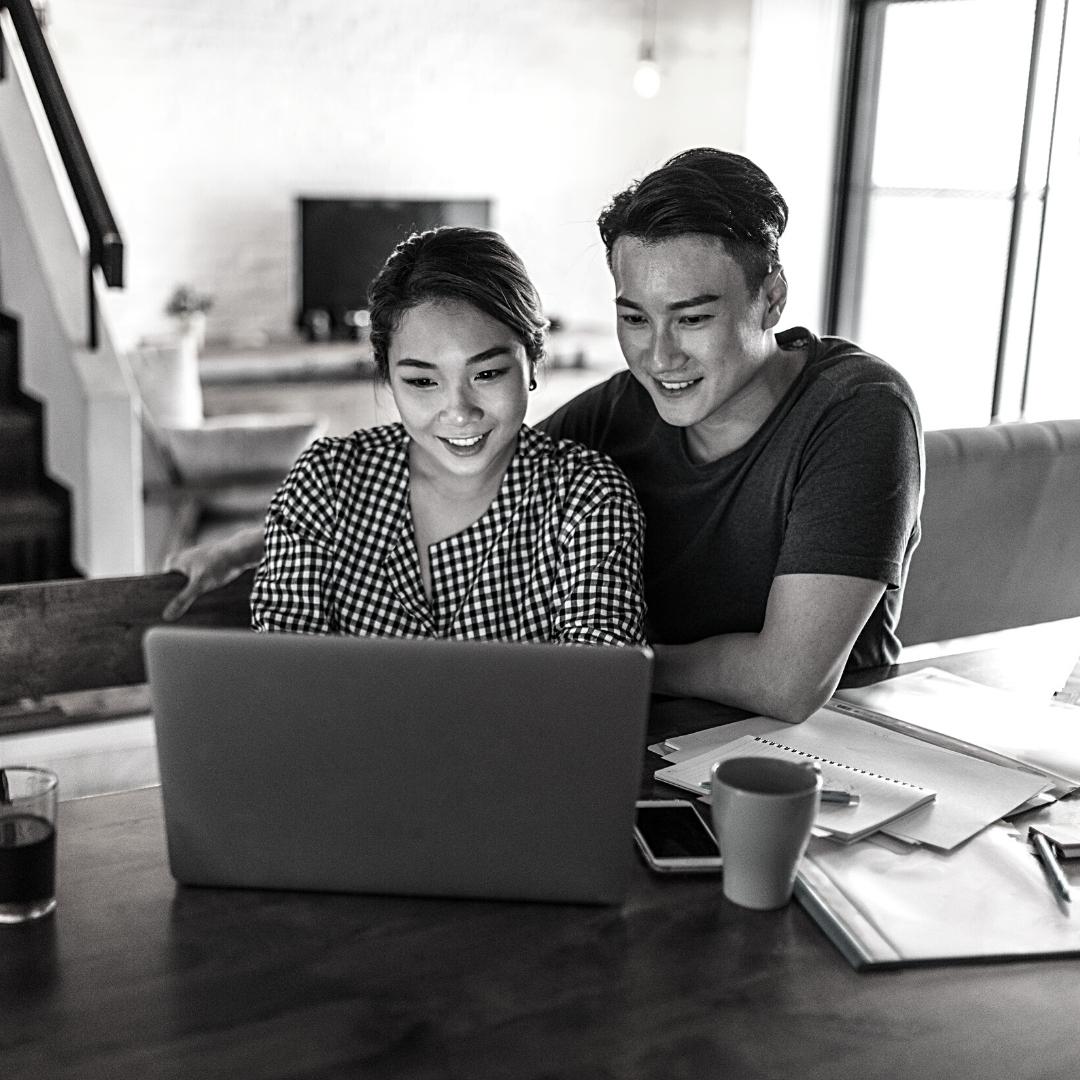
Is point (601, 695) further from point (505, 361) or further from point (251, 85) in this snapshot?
point (251, 85)

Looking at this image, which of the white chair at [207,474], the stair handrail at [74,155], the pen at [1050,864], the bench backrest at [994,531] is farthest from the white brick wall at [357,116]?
the pen at [1050,864]

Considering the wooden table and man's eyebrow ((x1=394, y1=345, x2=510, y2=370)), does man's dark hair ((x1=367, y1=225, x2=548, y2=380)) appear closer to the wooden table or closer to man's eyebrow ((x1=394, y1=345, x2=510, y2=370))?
man's eyebrow ((x1=394, y1=345, x2=510, y2=370))

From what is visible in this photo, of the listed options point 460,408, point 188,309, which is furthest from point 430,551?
point 188,309

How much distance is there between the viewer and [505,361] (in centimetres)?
154

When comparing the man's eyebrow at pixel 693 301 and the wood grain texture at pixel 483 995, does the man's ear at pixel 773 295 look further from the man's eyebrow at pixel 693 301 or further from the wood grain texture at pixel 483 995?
the wood grain texture at pixel 483 995

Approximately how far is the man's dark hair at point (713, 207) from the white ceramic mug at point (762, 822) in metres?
0.76

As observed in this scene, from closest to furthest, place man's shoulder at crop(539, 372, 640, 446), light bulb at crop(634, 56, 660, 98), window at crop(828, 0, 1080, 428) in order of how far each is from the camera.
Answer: man's shoulder at crop(539, 372, 640, 446), window at crop(828, 0, 1080, 428), light bulb at crop(634, 56, 660, 98)

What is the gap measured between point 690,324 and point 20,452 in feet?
9.12

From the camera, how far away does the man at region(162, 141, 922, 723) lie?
4.95 feet

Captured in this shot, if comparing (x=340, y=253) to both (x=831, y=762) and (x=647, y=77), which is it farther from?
(x=831, y=762)

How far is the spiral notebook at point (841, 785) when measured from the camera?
1.14 meters

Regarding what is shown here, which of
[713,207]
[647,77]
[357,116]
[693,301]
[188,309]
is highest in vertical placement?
[647,77]

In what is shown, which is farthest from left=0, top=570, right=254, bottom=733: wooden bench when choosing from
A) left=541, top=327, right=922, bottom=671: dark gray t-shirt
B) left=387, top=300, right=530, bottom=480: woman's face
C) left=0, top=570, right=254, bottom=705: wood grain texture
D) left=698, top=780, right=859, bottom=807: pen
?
left=698, top=780, right=859, bottom=807: pen

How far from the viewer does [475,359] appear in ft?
4.99
